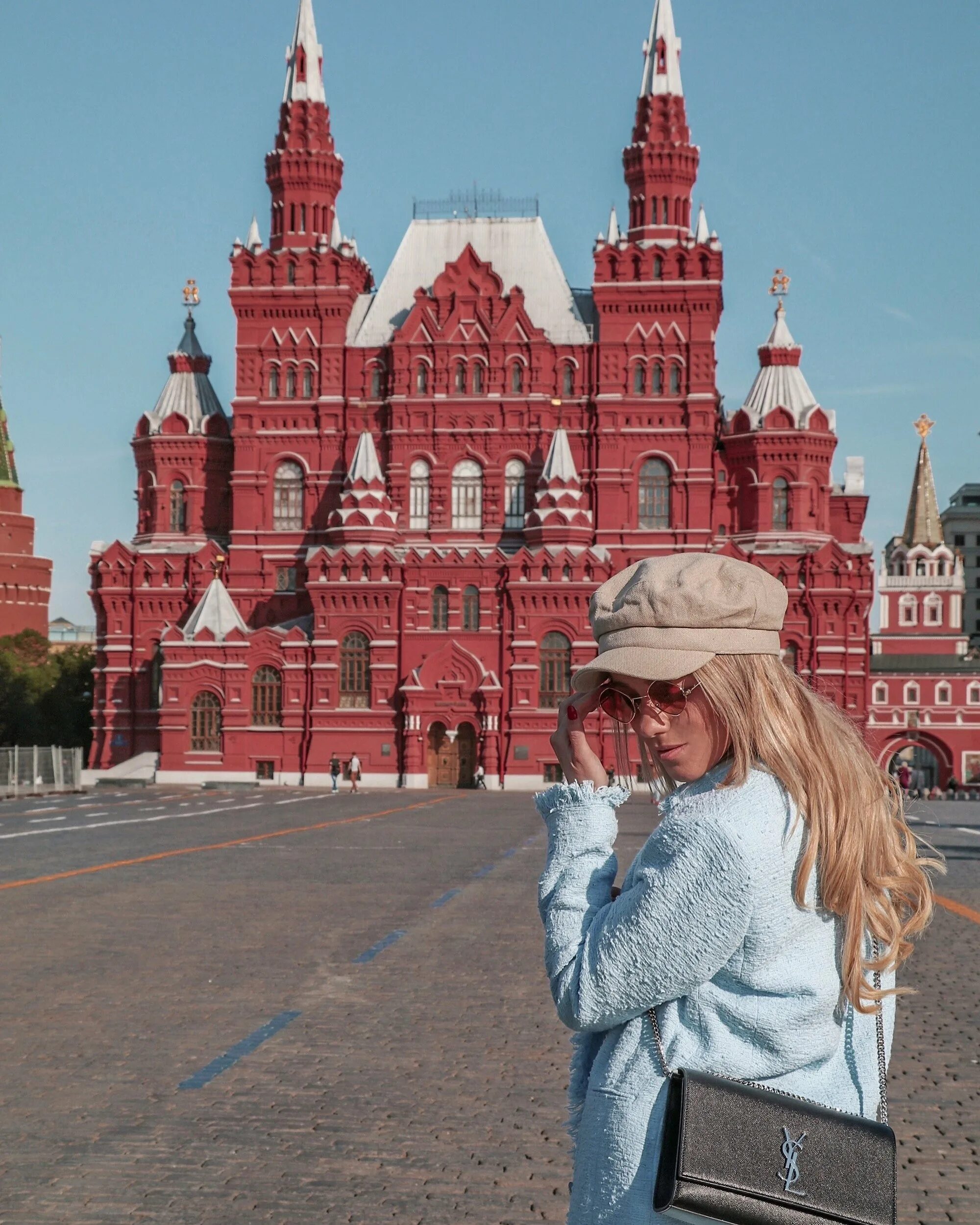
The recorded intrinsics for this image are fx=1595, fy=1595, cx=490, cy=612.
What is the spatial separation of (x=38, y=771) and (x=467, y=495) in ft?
75.7

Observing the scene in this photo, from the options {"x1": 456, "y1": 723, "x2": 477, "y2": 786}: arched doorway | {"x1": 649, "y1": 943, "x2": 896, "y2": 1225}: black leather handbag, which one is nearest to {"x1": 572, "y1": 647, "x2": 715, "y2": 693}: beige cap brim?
{"x1": 649, "y1": 943, "x2": 896, "y2": 1225}: black leather handbag

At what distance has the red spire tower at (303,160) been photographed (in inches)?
2623

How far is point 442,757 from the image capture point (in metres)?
62.3

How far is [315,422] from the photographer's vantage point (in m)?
65.9

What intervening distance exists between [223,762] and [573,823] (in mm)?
59701

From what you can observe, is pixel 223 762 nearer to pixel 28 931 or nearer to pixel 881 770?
pixel 28 931

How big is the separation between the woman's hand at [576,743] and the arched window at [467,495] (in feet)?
202

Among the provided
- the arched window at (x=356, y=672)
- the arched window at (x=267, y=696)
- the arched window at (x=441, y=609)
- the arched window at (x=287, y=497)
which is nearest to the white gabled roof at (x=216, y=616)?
the arched window at (x=267, y=696)

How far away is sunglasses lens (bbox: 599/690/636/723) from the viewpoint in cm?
337

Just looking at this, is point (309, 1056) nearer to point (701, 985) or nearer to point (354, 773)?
point (701, 985)

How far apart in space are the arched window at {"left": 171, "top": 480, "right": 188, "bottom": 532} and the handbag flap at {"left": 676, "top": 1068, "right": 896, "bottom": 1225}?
6637 centimetres

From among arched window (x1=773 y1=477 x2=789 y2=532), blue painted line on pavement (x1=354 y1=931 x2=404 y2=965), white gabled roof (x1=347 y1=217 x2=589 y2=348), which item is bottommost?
blue painted line on pavement (x1=354 y1=931 x2=404 y2=965)

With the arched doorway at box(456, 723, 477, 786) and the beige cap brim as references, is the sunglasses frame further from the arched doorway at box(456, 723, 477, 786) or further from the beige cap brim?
the arched doorway at box(456, 723, 477, 786)

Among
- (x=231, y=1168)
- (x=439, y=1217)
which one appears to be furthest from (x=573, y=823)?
(x=231, y=1168)
